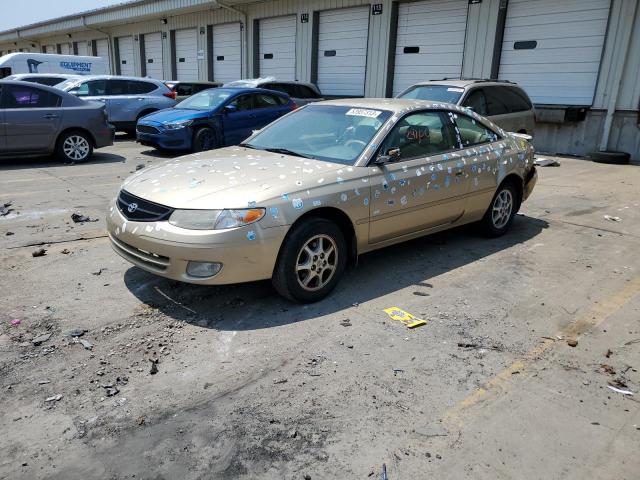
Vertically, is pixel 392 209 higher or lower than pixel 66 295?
higher

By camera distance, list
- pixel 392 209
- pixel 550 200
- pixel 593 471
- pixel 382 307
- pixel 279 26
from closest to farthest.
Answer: pixel 593 471
pixel 382 307
pixel 392 209
pixel 550 200
pixel 279 26

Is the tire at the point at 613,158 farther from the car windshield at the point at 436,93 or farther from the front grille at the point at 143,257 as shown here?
the front grille at the point at 143,257

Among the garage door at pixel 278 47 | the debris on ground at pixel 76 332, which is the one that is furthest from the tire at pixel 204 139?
the garage door at pixel 278 47

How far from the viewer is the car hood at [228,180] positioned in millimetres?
3824

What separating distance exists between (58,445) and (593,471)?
261cm

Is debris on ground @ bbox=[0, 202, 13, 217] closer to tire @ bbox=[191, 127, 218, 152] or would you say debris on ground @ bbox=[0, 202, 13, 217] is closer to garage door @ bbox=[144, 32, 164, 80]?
tire @ bbox=[191, 127, 218, 152]

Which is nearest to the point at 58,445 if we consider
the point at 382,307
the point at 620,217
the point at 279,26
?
the point at 382,307

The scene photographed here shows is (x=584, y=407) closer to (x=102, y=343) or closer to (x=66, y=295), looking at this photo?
(x=102, y=343)

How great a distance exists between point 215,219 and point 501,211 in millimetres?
3764

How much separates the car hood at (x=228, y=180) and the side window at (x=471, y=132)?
69.3 inches

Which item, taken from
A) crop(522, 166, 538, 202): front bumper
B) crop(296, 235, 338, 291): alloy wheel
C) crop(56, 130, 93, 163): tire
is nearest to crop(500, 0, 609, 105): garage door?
crop(522, 166, 538, 202): front bumper

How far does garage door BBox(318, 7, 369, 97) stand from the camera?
17625 mm

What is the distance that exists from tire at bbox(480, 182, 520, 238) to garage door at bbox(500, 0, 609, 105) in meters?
8.54

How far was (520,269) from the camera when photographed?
5191 millimetres
